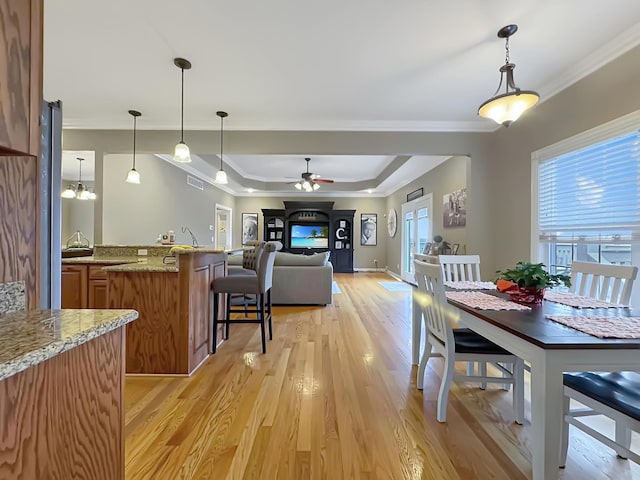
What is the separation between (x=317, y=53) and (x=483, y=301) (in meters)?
2.20

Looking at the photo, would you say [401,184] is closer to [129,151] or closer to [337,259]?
[337,259]

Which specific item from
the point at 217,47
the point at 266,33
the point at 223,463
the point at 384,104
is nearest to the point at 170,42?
the point at 217,47

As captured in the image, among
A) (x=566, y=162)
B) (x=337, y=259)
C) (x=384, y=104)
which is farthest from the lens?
(x=337, y=259)

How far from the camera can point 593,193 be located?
8.34 ft

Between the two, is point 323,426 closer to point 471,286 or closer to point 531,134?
point 471,286

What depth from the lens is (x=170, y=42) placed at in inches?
92.4

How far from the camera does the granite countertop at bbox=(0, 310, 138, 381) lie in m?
0.64

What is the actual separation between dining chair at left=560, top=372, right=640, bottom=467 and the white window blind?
4.57 feet

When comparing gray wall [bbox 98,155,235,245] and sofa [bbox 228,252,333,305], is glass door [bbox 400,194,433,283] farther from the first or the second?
gray wall [bbox 98,155,235,245]

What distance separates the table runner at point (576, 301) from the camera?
174 centimetres

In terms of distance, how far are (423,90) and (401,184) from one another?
4.94 meters

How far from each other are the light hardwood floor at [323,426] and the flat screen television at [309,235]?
649 cm

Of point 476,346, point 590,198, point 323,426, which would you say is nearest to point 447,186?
point 590,198

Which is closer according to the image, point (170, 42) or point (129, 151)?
point (170, 42)
